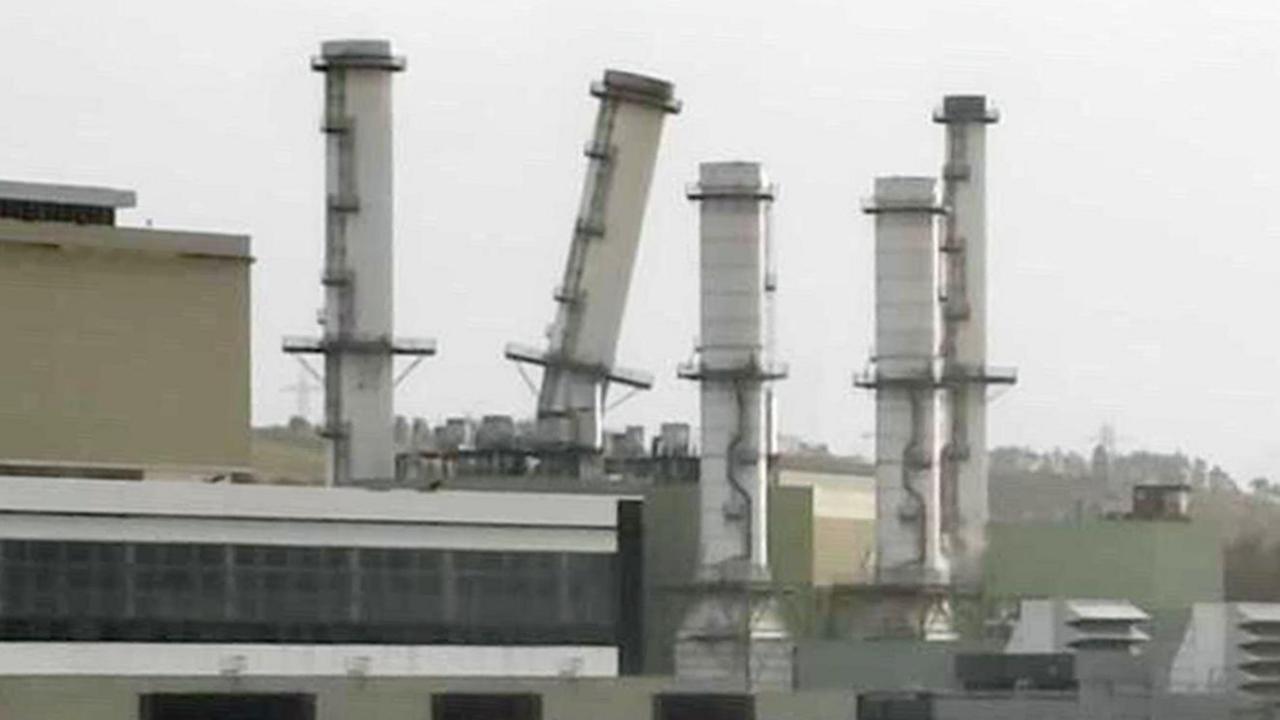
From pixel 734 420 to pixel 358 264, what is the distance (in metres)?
8.10

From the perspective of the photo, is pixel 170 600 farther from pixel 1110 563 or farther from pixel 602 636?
pixel 1110 563

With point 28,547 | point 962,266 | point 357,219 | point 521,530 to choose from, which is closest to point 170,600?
point 28,547

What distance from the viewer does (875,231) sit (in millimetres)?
91375

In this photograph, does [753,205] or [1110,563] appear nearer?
[753,205]

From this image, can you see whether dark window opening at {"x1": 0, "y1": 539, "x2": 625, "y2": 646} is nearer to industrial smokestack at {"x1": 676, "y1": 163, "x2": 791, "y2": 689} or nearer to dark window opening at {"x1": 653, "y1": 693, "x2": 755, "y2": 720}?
dark window opening at {"x1": 653, "y1": 693, "x2": 755, "y2": 720}

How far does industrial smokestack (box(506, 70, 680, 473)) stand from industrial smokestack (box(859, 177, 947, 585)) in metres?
4.95

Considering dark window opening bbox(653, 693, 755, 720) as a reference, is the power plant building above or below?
above

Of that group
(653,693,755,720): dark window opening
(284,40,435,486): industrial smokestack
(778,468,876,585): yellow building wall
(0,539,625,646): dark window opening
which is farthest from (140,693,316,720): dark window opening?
(778,468,876,585): yellow building wall

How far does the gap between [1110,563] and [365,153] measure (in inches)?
774

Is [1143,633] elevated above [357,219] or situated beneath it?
situated beneath

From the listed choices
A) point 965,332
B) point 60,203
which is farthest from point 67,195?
point 965,332

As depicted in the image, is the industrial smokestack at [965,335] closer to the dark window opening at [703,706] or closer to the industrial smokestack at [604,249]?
the industrial smokestack at [604,249]

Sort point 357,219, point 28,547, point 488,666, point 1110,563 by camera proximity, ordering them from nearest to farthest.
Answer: point 28,547, point 488,666, point 357,219, point 1110,563

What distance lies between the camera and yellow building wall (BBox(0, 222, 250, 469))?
6525 centimetres
